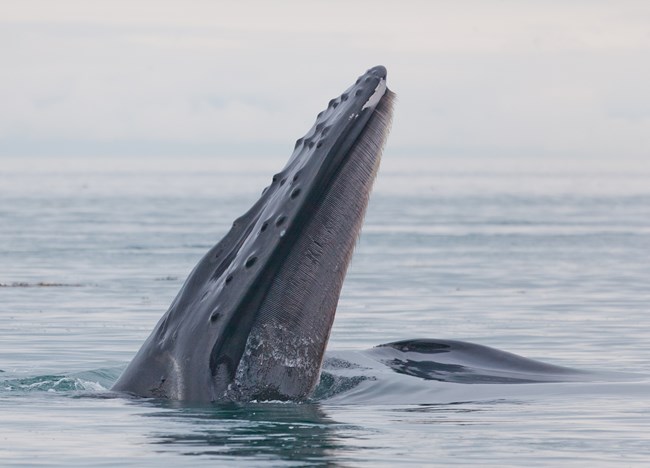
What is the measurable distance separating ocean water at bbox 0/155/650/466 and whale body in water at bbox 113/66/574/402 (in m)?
0.20

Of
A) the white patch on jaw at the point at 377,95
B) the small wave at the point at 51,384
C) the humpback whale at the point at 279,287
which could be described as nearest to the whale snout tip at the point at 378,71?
the white patch on jaw at the point at 377,95

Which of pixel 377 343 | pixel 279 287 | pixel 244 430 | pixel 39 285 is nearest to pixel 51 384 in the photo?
pixel 244 430

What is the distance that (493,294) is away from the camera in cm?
2352

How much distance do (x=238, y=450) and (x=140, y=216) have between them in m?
48.0

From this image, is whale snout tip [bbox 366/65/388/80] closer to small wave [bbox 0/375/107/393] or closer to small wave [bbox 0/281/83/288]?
small wave [bbox 0/375/107/393]

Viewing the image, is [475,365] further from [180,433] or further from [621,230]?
[621,230]

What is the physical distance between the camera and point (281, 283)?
8.03m

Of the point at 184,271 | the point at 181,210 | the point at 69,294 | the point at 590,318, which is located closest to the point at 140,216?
the point at 181,210

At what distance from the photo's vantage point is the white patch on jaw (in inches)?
332

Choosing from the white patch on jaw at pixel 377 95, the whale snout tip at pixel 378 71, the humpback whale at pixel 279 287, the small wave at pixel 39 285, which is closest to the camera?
the humpback whale at pixel 279 287

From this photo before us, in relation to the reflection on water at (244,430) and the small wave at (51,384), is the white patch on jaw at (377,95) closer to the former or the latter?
the reflection on water at (244,430)

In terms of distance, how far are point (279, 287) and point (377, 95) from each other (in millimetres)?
1329

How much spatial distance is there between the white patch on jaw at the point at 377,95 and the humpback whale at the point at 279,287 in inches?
0.6

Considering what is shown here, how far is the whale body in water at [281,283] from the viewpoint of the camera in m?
A: 8.04
